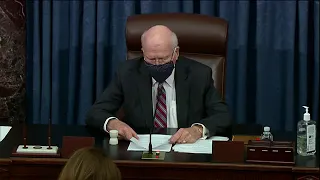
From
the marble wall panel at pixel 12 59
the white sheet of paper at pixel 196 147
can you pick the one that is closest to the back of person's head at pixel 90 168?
the white sheet of paper at pixel 196 147

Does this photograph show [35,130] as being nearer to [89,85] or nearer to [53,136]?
[53,136]

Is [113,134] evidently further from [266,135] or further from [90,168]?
[90,168]

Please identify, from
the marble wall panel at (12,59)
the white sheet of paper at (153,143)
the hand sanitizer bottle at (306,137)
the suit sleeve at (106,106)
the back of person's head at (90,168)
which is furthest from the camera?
the marble wall panel at (12,59)

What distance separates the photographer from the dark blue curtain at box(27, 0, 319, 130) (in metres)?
4.93

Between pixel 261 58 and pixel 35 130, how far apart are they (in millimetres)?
1954

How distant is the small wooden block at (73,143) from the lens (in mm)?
3031

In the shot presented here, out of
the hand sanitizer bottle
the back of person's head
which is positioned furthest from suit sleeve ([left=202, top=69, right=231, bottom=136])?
the back of person's head

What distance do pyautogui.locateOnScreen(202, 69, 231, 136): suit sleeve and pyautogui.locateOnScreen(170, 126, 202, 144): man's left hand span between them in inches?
4.5

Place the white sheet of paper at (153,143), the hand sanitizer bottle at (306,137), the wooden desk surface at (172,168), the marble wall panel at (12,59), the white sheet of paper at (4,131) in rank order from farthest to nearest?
the marble wall panel at (12,59) → the white sheet of paper at (4,131) → the white sheet of paper at (153,143) → the hand sanitizer bottle at (306,137) → the wooden desk surface at (172,168)

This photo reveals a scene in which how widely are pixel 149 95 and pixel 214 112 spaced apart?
0.35 metres

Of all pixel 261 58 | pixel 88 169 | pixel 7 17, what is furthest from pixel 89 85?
pixel 88 169

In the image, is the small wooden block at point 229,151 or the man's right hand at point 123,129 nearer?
the small wooden block at point 229,151

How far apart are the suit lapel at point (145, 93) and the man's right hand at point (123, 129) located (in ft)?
0.93

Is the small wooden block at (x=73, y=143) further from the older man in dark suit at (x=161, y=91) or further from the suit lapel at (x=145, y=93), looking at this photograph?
the suit lapel at (x=145, y=93)
